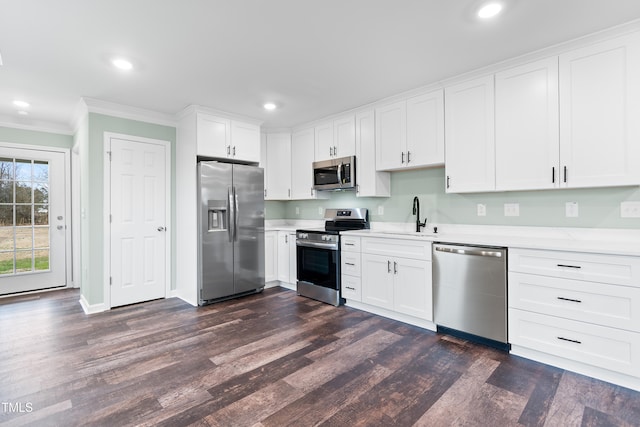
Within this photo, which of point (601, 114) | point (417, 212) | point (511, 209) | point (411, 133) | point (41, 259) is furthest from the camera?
point (41, 259)

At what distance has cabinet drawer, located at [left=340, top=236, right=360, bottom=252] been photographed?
3623 millimetres

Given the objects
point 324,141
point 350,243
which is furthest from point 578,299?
point 324,141

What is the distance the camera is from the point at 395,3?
1.98m

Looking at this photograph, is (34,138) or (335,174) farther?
(34,138)

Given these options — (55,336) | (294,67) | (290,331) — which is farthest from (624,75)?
(55,336)

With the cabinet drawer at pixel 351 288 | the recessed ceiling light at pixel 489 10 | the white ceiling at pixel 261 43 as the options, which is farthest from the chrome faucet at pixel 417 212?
the recessed ceiling light at pixel 489 10

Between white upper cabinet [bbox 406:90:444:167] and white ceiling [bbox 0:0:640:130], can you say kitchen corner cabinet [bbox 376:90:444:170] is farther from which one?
white ceiling [bbox 0:0:640:130]

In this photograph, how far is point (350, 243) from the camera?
3688 mm

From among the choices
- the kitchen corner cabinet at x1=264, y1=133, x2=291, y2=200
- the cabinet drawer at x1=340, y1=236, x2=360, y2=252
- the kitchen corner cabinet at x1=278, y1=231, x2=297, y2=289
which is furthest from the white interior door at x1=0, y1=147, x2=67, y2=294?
the cabinet drawer at x1=340, y1=236, x2=360, y2=252

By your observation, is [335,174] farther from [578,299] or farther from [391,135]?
[578,299]

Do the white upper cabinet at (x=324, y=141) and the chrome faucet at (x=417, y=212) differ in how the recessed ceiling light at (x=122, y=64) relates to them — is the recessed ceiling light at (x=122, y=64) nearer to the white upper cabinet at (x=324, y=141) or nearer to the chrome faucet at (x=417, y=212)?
the white upper cabinet at (x=324, y=141)

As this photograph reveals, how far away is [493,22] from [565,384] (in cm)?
249

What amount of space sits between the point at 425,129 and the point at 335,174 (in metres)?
1.30

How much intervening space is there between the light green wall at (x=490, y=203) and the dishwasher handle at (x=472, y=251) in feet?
1.99
